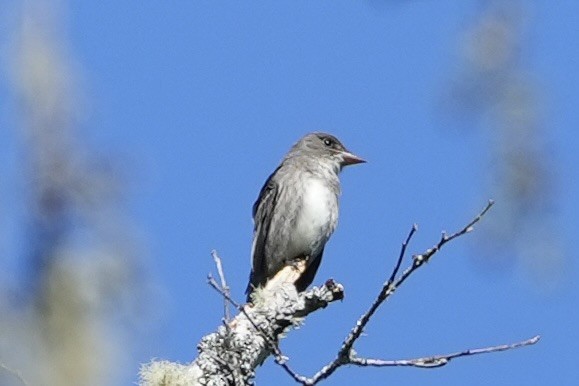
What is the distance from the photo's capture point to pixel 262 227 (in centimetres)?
794

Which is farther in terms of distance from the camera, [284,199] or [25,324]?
[284,199]

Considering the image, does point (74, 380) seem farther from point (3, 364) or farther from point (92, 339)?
point (3, 364)

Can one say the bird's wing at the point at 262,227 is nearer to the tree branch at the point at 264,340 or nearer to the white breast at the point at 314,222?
the white breast at the point at 314,222

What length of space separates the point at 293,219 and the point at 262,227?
0.32m

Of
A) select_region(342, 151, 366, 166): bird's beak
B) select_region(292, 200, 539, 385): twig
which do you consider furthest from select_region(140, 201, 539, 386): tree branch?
select_region(342, 151, 366, 166): bird's beak

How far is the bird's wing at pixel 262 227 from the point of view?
7.85 meters

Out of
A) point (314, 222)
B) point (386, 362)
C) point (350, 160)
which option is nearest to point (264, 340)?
point (386, 362)

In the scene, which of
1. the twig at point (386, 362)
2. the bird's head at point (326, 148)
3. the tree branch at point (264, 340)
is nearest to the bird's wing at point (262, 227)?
the bird's head at point (326, 148)

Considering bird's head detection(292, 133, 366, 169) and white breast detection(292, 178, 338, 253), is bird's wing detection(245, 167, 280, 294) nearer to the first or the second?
white breast detection(292, 178, 338, 253)

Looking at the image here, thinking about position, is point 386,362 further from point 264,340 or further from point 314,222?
point 314,222

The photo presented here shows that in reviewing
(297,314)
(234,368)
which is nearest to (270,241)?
(297,314)

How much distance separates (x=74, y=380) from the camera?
2.43 ft

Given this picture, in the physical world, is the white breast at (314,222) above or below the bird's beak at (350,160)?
below

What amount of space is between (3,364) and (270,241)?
6944 millimetres
